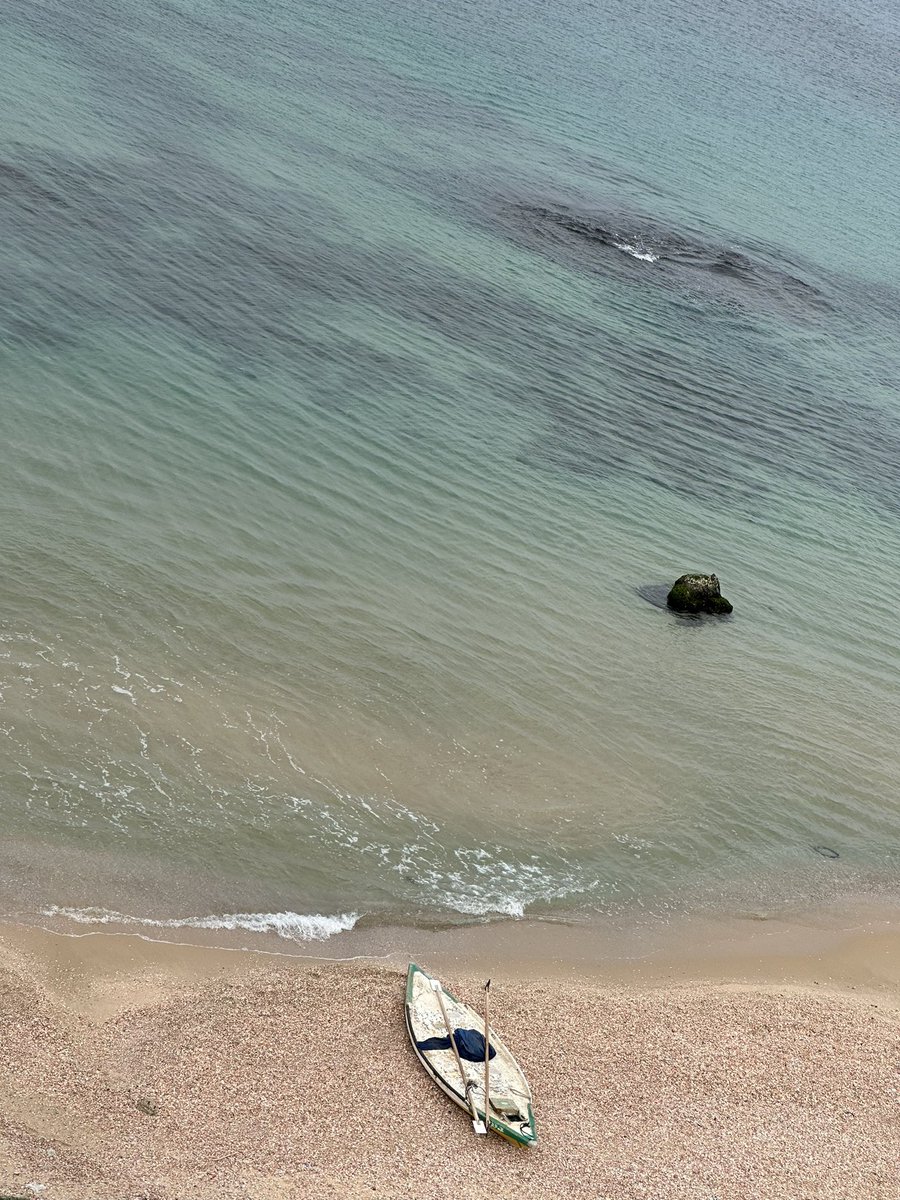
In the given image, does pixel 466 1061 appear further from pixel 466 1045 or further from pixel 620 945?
pixel 620 945

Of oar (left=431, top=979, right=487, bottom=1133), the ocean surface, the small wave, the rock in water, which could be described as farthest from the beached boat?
the rock in water

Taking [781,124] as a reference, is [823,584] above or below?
below

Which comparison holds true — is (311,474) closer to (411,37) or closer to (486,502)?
(486,502)

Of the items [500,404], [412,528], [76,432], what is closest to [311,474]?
[412,528]

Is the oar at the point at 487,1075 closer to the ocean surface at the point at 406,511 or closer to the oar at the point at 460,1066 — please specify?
the oar at the point at 460,1066

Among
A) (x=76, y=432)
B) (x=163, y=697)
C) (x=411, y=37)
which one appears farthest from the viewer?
(x=411, y=37)

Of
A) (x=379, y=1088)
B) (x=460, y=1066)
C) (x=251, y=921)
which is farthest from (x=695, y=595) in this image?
(x=379, y=1088)
